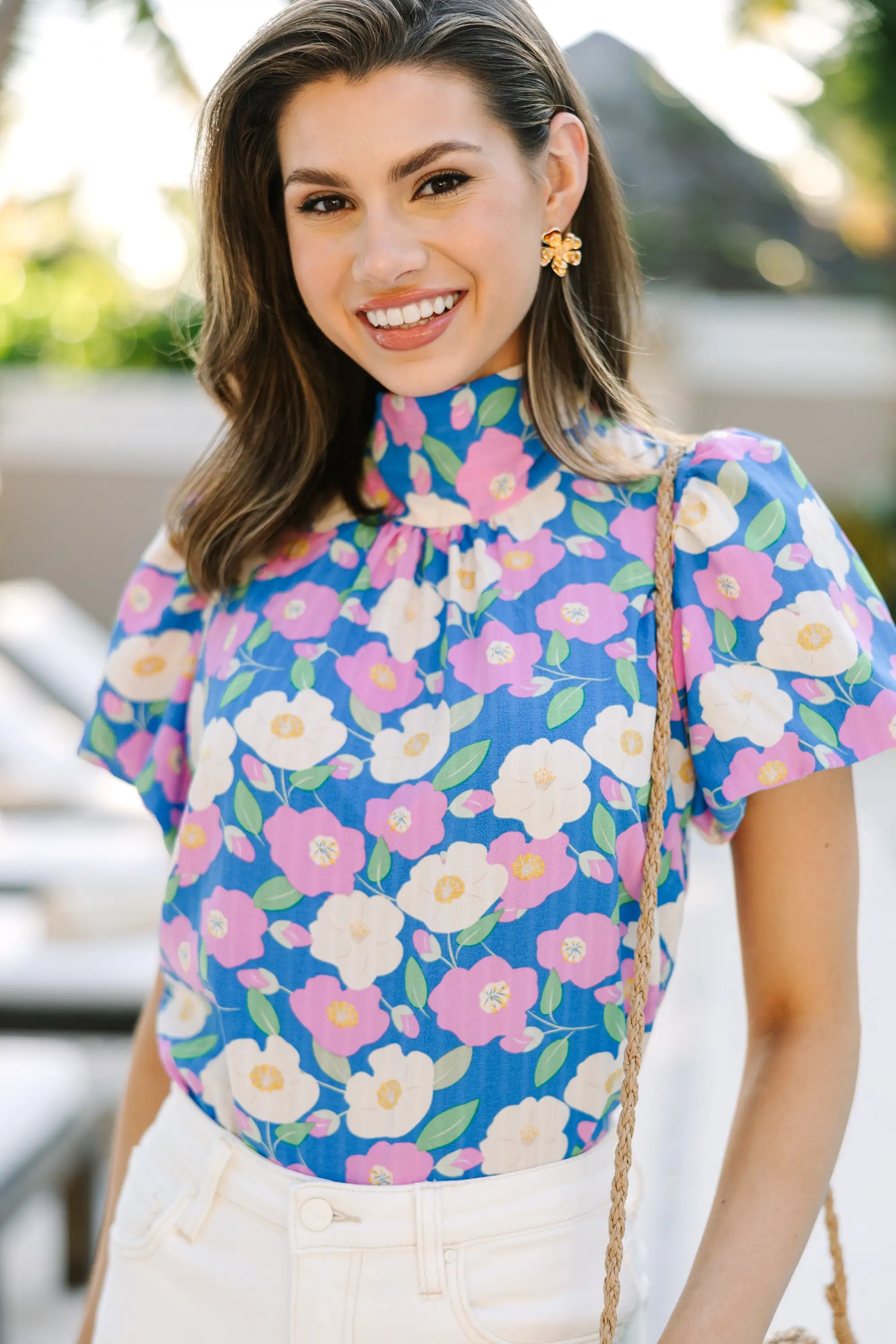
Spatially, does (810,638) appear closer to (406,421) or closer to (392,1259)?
(406,421)

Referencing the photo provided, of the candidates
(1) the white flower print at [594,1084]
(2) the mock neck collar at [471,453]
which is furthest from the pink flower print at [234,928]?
(2) the mock neck collar at [471,453]

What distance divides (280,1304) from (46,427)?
30.2 feet

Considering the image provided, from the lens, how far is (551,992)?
4.15 ft

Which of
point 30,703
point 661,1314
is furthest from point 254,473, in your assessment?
point 30,703

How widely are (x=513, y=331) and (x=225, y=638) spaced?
1.40 feet

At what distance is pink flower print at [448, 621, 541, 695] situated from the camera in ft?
4.27

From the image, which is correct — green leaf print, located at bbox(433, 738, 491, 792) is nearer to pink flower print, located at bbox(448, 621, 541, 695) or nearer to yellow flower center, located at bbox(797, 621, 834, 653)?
pink flower print, located at bbox(448, 621, 541, 695)

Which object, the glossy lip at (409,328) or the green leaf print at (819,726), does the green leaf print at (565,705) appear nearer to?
the green leaf print at (819,726)

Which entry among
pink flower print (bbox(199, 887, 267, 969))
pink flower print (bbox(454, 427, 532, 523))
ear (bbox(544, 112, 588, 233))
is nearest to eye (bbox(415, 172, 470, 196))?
ear (bbox(544, 112, 588, 233))

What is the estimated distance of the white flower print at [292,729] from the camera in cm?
134

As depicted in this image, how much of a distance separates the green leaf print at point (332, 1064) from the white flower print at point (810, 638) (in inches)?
20.3

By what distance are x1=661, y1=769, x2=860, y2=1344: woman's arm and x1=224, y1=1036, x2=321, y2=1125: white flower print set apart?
0.37 meters

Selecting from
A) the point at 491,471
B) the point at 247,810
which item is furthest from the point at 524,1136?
the point at 491,471

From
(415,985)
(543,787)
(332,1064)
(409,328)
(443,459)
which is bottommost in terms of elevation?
(332,1064)
